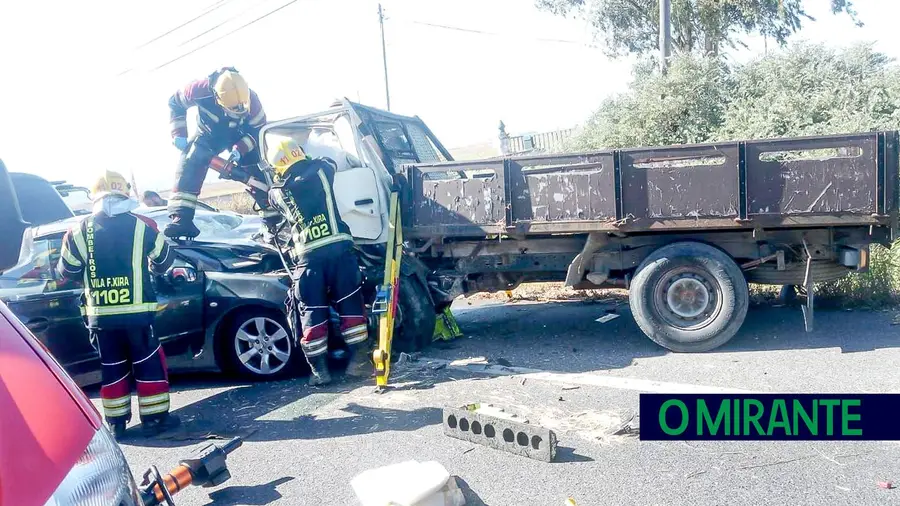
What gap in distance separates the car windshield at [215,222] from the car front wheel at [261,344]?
3502 millimetres

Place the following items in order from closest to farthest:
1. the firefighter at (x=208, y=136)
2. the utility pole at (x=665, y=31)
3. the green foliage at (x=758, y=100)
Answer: the firefighter at (x=208, y=136) → the green foliage at (x=758, y=100) → the utility pole at (x=665, y=31)

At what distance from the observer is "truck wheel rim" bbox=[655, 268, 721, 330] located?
5.53m

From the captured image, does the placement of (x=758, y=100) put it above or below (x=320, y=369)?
above

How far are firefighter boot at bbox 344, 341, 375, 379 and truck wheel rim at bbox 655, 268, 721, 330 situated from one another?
7.88ft

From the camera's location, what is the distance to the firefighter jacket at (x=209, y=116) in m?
6.20

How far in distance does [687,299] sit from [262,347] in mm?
3482

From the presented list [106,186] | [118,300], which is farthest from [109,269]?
[106,186]

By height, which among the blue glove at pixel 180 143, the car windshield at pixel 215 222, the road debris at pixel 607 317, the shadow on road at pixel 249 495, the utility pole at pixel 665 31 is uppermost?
the utility pole at pixel 665 31

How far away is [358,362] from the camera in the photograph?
17.9ft

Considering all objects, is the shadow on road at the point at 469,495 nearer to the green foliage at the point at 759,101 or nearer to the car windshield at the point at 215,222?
the green foliage at the point at 759,101

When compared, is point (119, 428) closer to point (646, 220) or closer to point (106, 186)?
point (106, 186)

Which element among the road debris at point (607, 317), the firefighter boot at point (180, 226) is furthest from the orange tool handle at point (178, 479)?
the road debris at point (607, 317)

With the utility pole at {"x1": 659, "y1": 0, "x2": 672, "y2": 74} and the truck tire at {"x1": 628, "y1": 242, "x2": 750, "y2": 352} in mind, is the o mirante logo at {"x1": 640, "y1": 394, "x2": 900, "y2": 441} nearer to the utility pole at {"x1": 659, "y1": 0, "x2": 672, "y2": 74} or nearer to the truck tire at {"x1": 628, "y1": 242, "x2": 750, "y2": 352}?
the truck tire at {"x1": 628, "y1": 242, "x2": 750, "y2": 352}

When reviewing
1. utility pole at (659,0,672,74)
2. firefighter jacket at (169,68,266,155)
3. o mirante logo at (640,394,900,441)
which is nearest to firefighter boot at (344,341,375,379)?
firefighter jacket at (169,68,266,155)
